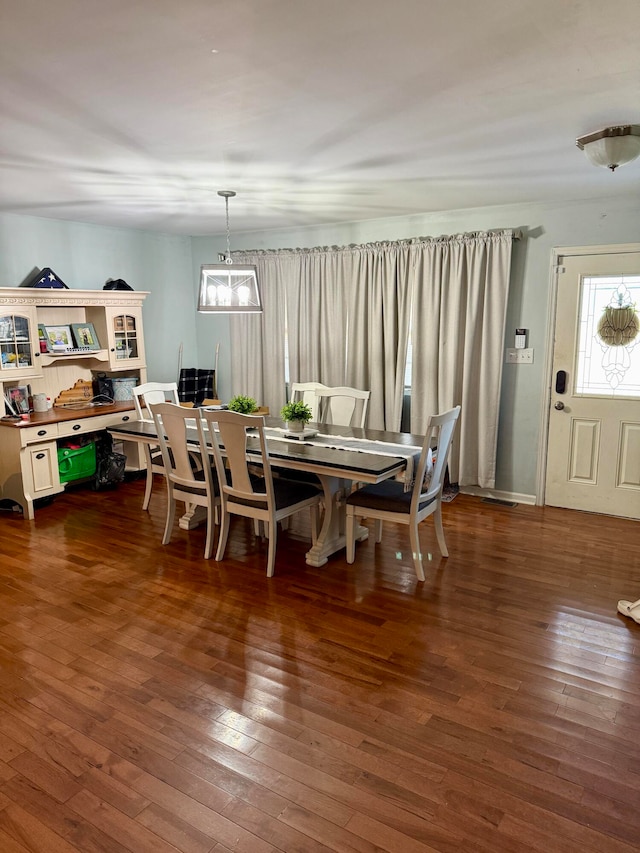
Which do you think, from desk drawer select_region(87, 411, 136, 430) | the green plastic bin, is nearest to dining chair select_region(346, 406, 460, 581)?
desk drawer select_region(87, 411, 136, 430)

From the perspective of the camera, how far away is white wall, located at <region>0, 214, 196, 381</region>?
4984mm

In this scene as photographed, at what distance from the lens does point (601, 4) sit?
1.60 m

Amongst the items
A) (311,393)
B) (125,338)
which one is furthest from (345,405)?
(125,338)

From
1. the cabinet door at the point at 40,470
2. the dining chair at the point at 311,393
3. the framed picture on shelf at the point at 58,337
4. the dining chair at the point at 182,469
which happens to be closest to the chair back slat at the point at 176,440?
the dining chair at the point at 182,469

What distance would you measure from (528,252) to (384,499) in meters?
2.47

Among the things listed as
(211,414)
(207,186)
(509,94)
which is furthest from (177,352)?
A: (509,94)

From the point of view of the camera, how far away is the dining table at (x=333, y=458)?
335cm

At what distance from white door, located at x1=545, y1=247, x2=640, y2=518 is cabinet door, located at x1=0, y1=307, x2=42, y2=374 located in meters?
4.32

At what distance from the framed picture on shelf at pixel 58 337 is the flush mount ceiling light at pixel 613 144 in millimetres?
4319

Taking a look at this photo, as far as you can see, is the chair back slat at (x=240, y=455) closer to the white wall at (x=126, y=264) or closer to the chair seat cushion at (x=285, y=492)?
the chair seat cushion at (x=285, y=492)

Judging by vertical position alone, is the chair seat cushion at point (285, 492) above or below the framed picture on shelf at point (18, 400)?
below

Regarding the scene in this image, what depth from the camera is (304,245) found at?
5715mm

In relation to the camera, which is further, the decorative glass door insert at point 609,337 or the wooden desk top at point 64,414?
the wooden desk top at point 64,414

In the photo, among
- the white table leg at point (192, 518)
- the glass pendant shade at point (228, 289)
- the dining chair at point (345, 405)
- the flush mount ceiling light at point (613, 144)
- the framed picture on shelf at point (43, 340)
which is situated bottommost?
the white table leg at point (192, 518)
